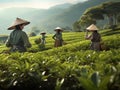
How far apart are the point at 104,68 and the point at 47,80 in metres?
0.73

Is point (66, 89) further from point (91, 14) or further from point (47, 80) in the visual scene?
point (91, 14)

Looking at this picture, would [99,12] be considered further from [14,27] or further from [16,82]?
[16,82]

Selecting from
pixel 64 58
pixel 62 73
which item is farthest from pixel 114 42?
pixel 62 73

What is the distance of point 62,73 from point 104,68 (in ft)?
1.93

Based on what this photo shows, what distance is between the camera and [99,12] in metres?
75.4

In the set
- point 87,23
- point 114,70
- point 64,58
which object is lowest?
point 87,23

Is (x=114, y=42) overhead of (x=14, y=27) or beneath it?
beneath

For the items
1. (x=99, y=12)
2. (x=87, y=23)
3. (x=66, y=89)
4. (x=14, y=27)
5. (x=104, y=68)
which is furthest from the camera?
(x=87, y=23)

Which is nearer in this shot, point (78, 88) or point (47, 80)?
point (78, 88)

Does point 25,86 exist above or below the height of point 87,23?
above

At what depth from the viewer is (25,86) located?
408 centimetres

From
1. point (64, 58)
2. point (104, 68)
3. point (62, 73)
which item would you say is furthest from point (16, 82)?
point (64, 58)

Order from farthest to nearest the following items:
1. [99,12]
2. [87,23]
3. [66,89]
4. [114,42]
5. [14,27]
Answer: [87,23] → [99,12] → [114,42] → [14,27] → [66,89]

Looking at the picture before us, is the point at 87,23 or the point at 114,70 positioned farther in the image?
the point at 87,23
